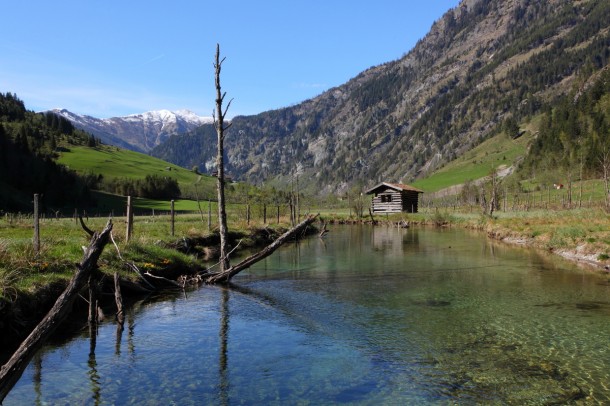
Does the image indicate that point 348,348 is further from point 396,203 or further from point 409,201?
point 409,201

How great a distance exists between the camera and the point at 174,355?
40.9 ft

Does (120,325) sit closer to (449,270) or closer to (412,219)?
(449,270)

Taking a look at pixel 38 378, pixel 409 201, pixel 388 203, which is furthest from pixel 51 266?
pixel 409 201

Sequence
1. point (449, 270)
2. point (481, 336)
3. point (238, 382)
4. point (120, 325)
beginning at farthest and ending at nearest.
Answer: point (449, 270) → point (120, 325) → point (481, 336) → point (238, 382)

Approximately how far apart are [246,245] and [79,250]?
826 inches

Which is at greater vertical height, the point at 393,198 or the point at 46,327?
the point at 393,198

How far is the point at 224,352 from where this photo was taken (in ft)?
41.9

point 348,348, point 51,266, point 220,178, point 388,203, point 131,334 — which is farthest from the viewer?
point 388,203

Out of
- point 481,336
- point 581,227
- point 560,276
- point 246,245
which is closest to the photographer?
point 481,336

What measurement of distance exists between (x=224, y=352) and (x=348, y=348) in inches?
142

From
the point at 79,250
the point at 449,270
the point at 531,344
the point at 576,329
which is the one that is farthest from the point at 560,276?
the point at 79,250

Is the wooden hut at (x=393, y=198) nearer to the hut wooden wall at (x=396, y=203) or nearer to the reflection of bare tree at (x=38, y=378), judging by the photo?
the hut wooden wall at (x=396, y=203)

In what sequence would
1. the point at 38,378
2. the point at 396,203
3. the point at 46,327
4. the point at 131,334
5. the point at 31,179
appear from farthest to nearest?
the point at 31,179
the point at 396,203
the point at 131,334
the point at 38,378
the point at 46,327

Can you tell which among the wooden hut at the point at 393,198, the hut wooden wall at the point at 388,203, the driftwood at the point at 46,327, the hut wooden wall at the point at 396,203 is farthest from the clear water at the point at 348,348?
the hut wooden wall at the point at 388,203
